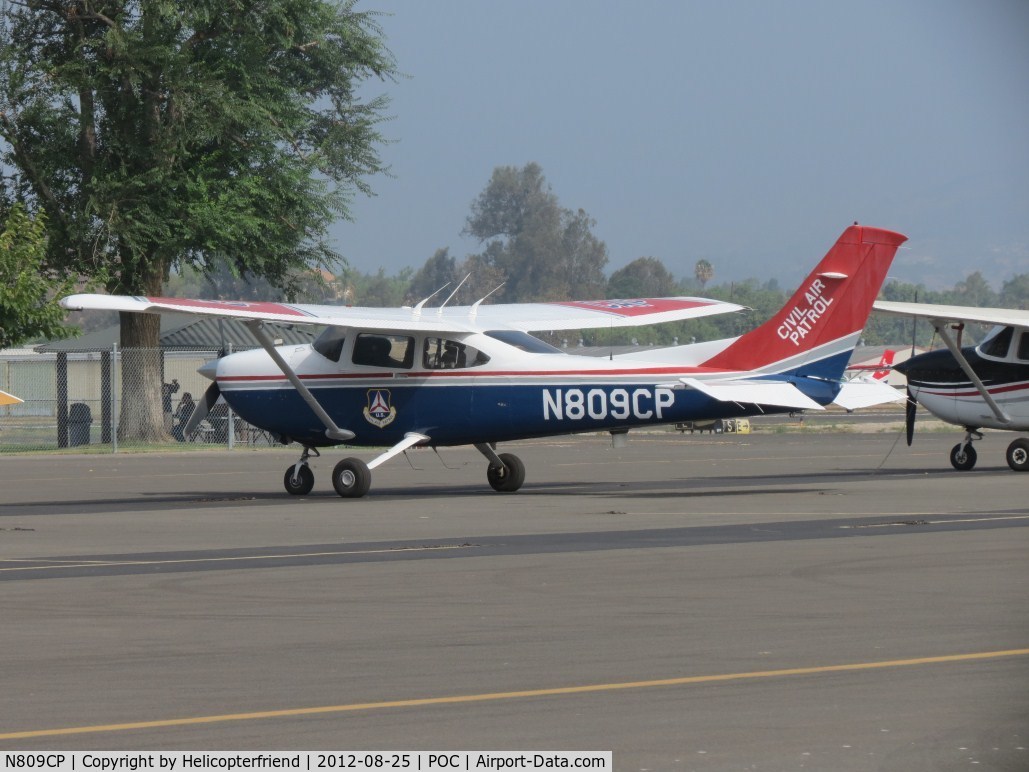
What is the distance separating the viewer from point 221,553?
46.2 ft

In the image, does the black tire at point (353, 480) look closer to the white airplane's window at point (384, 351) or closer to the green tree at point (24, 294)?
the white airplane's window at point (384, 351)

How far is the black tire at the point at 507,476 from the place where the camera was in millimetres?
21922

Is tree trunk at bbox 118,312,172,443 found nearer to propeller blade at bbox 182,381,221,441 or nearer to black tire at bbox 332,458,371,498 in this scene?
propeller blade at bbox 182,381,221,441

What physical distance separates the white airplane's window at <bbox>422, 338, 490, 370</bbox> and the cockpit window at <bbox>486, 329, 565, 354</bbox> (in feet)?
1.26

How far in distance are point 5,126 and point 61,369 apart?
643cm

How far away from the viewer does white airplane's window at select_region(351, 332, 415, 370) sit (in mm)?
21312

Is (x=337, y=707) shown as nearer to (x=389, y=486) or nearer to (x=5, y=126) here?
(x=389, y=486)

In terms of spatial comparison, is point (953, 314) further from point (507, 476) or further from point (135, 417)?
point (135, 417)

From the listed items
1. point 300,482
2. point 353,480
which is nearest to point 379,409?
point 353,480

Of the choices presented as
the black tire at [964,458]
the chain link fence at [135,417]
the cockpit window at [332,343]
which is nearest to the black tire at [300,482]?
the cockpit window at [332,343]

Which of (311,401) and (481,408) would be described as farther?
(311,401)

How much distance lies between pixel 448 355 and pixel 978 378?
9667 mm

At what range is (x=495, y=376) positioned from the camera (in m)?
20.7

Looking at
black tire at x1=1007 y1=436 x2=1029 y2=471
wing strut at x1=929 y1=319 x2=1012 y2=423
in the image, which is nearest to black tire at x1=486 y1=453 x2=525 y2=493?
wing strut at x1=929 y1=319 x2=1012 y2=423
